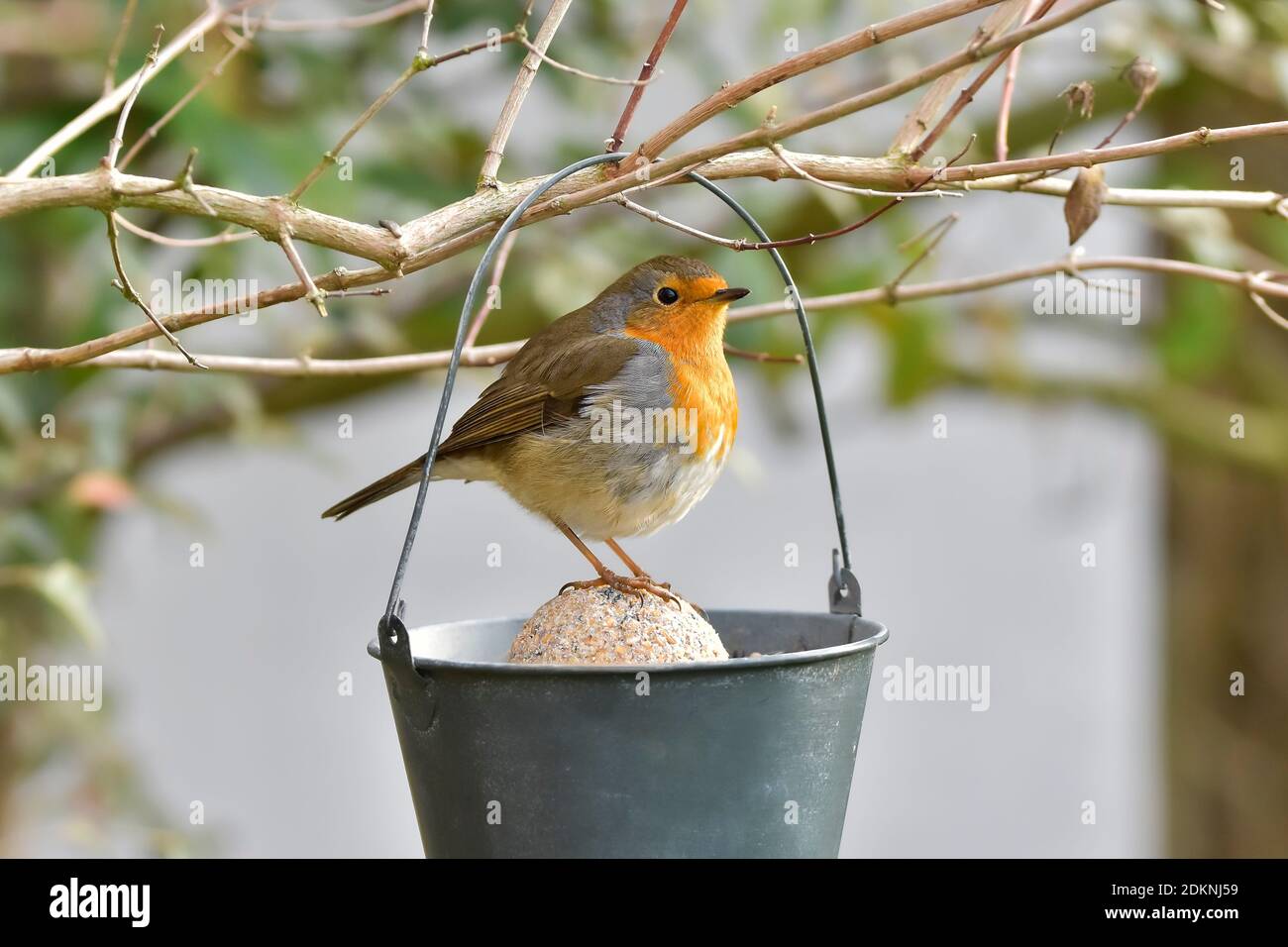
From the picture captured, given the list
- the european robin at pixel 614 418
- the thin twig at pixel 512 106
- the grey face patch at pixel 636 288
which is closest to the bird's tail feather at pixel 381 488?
the european robin at pixel 614 418

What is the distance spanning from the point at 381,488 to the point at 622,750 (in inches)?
44.4

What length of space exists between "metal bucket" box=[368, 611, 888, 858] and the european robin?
1.77 ft

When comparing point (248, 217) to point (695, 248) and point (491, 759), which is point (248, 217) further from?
point (695, 248)

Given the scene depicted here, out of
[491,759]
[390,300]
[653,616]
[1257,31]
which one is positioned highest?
[1257,31]

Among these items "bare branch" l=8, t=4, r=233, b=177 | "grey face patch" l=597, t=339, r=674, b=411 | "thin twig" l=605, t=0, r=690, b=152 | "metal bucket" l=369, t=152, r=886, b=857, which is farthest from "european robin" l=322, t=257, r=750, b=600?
"bare branch" l=8, t=4, r=233, b=177

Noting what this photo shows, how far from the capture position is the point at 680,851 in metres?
2.10

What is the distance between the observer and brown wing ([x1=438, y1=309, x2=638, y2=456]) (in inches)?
113

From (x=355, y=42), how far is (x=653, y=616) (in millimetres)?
2308

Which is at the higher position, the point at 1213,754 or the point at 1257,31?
the point at 1257,31

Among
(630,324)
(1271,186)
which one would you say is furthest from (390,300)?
(1271,186)

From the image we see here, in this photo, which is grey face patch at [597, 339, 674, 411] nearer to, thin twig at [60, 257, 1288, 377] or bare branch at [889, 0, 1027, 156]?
thin twig at [60, 257, 1288, 377]

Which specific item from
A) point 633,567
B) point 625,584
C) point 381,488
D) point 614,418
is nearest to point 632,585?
point 625,584
